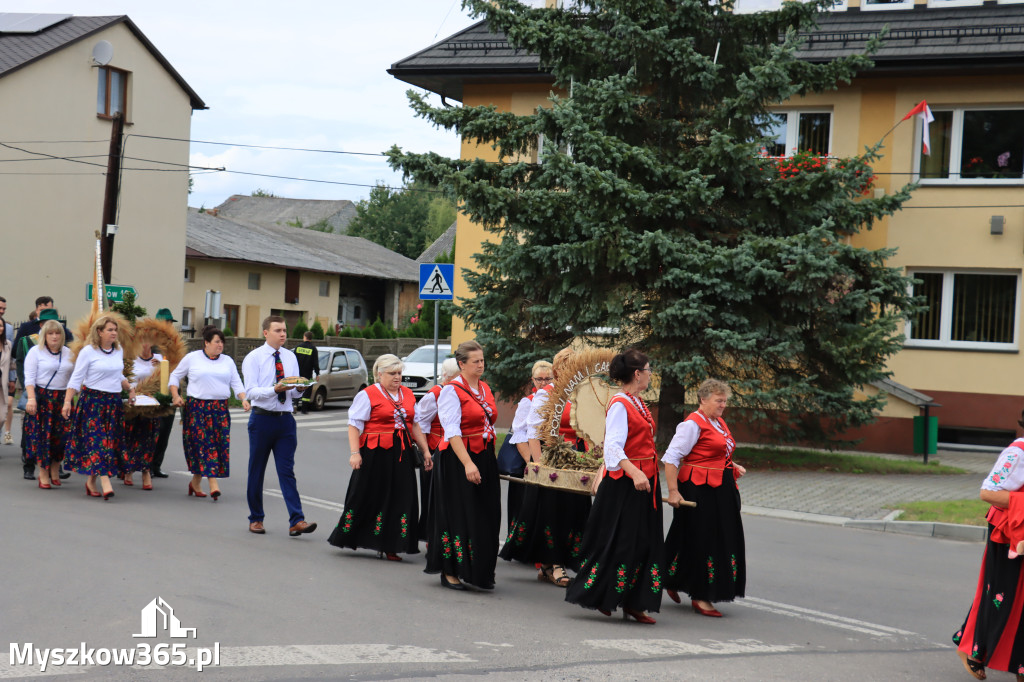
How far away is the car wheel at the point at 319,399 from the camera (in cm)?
2712

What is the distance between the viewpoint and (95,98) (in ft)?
105

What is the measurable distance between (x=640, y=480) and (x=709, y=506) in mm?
853

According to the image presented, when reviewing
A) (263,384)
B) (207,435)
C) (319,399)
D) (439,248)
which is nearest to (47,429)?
(207,435)

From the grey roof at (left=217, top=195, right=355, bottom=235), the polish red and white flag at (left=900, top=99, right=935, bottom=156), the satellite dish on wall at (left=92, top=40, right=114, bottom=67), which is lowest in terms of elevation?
the polish red and white flag at (left=900, top=99, right=935, bottom=156)

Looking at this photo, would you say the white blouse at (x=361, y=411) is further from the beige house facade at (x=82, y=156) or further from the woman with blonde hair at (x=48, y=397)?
the beige house facade at (x=82, y=156)

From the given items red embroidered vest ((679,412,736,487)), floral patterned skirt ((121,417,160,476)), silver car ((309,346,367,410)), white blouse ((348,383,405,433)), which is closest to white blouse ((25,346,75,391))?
floral patterned skirt ((121,417,160,476))

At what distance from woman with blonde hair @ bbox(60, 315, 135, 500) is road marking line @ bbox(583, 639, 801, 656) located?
6.93 meters

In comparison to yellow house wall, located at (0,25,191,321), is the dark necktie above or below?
below

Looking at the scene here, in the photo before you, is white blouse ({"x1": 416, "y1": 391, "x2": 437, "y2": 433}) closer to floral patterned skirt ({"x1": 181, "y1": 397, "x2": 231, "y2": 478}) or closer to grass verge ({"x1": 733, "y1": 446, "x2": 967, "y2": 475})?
floral patterned skirt ({"x1": 181, "y1": 397, "x2": 231, "y2": 478})

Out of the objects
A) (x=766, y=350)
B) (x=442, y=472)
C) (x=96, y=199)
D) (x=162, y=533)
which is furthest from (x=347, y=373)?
(x=442, y=472)

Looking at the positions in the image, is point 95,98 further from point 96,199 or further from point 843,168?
point 843,168

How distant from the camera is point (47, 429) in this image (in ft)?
40.1

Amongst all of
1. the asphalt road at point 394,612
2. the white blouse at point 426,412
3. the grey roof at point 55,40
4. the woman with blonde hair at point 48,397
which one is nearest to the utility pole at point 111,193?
the grey roof at point 55,40

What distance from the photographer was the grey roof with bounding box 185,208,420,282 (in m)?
41.5
